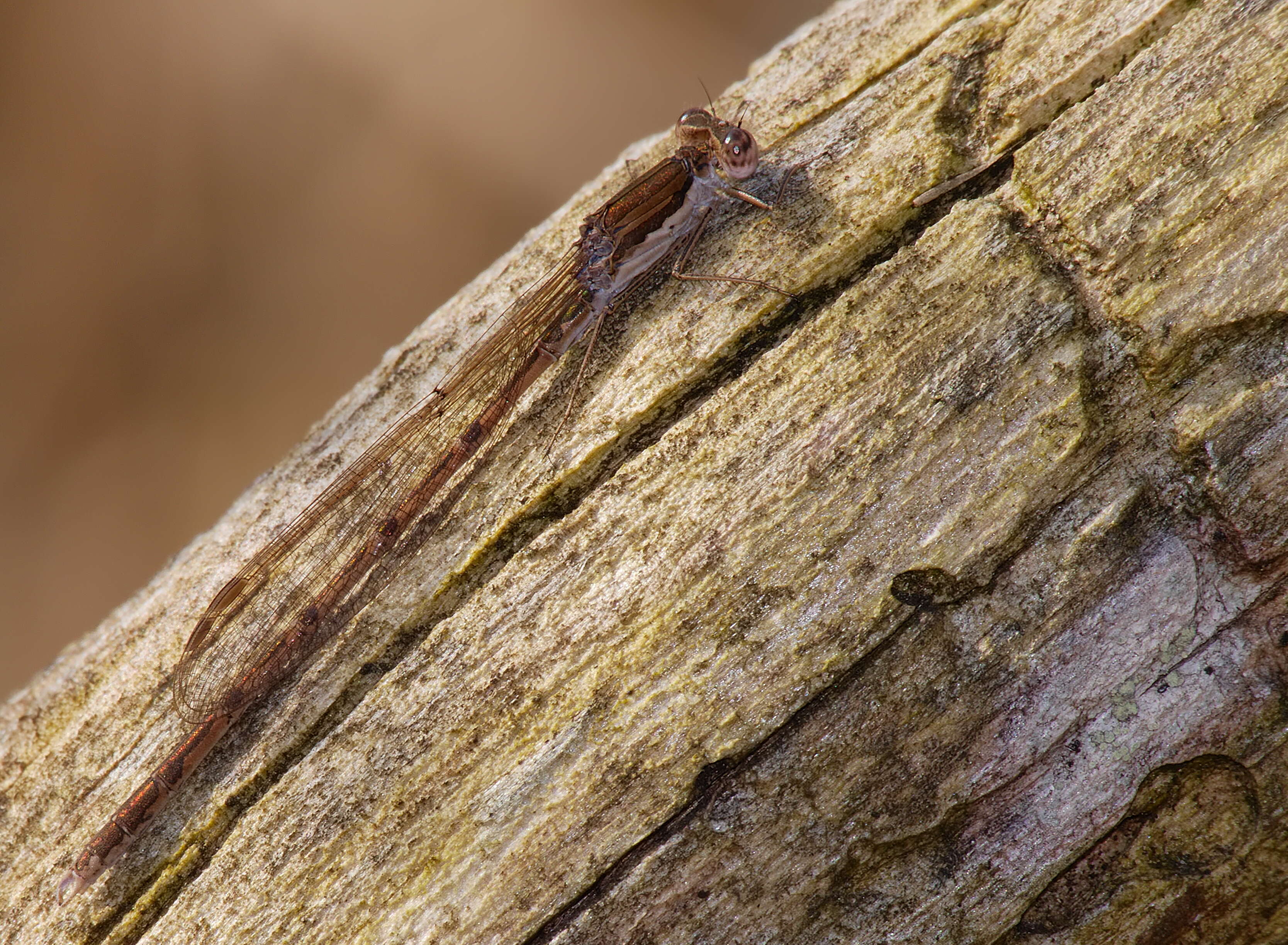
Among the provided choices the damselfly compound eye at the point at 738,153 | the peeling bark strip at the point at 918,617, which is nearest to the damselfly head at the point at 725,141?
the damselfly compound eye at the point at 738,153

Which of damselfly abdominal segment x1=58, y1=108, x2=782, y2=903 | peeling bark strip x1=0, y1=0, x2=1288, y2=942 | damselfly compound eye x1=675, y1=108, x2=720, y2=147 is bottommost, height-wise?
peeling bark strip x1=0, y1=0, x2=1288, y2=942

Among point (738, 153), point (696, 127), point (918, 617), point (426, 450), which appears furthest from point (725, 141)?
point (918, 617)

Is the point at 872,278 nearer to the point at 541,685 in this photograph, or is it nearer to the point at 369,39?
the point at 541,685

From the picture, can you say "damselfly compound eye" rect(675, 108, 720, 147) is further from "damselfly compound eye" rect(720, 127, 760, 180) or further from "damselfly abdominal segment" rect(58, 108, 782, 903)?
"damselfly compound eye" rect(720, 127, 760, 180)

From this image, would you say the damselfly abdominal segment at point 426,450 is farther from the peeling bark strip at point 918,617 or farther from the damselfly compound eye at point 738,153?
the peeling bark strip at point 918,617

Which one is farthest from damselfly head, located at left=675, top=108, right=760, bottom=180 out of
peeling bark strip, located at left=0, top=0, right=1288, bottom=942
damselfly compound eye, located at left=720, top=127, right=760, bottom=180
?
peeling bark strip, located at left=0, top=0, right=1288, bottom=942

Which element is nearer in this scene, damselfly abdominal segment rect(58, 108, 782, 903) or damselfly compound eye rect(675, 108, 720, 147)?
damselfly abdominal segment rect(58, 108, 782, 903)
